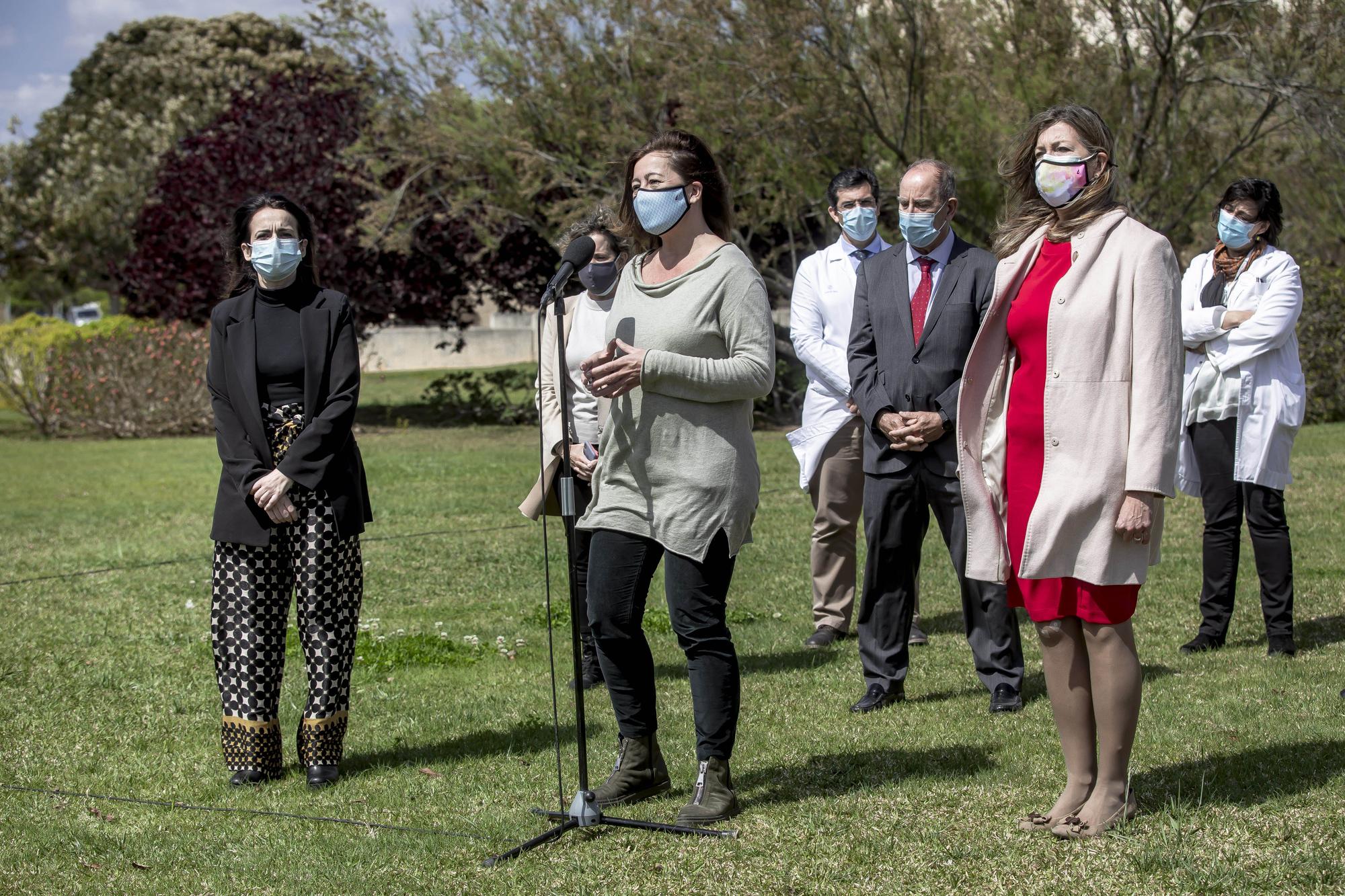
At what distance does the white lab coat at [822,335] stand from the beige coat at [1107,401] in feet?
9.38

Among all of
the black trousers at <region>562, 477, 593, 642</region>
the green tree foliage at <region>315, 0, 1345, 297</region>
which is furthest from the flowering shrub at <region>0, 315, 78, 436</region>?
the black trousers at <region>562, 477, 593, 642</region>

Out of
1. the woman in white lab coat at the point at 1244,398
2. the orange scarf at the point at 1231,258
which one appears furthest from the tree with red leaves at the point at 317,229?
the woman in white lab coat at the point at 1244,398

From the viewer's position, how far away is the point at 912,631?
7.34 metres

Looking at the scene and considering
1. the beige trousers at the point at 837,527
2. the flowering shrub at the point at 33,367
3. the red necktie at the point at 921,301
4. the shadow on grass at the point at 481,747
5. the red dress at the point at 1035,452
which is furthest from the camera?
the flowering shrub at the point at 33,367

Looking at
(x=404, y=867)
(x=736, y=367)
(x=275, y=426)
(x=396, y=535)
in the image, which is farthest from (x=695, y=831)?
(x=396, y=535)

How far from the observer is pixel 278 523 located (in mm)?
5094

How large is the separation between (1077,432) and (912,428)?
65.4 inches

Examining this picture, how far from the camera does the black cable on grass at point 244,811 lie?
4535 millimetres

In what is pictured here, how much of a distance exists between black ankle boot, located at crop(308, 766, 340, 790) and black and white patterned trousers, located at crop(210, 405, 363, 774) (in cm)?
2

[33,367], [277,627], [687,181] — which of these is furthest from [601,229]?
[33,367]

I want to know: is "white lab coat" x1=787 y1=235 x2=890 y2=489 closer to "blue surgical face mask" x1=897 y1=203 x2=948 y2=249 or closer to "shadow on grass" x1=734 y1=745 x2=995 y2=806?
"blue surgical face mask" x1=897 y1=203 x2=948 y2=249

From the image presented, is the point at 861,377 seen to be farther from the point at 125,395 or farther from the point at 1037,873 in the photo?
the point at 125,395

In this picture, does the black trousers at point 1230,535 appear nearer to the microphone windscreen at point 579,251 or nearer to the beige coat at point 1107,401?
the beige coat at point 1107,401

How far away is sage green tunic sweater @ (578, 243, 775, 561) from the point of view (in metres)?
4.36
